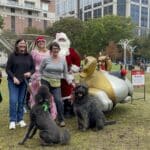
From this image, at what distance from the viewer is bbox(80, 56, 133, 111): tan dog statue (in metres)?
8.42

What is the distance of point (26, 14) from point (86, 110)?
8718 cm

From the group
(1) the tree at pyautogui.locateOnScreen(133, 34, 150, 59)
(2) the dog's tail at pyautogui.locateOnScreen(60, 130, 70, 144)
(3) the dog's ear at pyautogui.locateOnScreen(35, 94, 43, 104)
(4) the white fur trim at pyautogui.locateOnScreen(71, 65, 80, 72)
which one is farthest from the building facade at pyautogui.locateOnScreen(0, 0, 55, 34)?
(2) the dog's tail at pyautogui.locateOnScreen(60, 130, 70, 144)

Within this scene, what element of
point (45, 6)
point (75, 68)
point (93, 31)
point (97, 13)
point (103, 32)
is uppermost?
point (45, 6)

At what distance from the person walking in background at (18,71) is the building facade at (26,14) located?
81.8 meters

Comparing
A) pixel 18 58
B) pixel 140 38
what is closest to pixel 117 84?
pixel 18 58

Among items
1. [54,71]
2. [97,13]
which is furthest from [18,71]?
[97,13]

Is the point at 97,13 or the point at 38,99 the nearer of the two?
the point at 38,99

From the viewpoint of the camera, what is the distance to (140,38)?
252 ft

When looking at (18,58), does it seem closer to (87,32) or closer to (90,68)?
(90,68)

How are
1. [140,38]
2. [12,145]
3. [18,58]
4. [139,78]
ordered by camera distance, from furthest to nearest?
[140,38] → [139,78] → [18,58] → [12,145]

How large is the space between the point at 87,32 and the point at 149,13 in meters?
54.3

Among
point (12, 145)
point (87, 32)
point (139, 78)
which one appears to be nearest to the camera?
point (12, 145)

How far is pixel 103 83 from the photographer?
8555 mm

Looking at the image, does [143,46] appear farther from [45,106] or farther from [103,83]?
[45,106]
